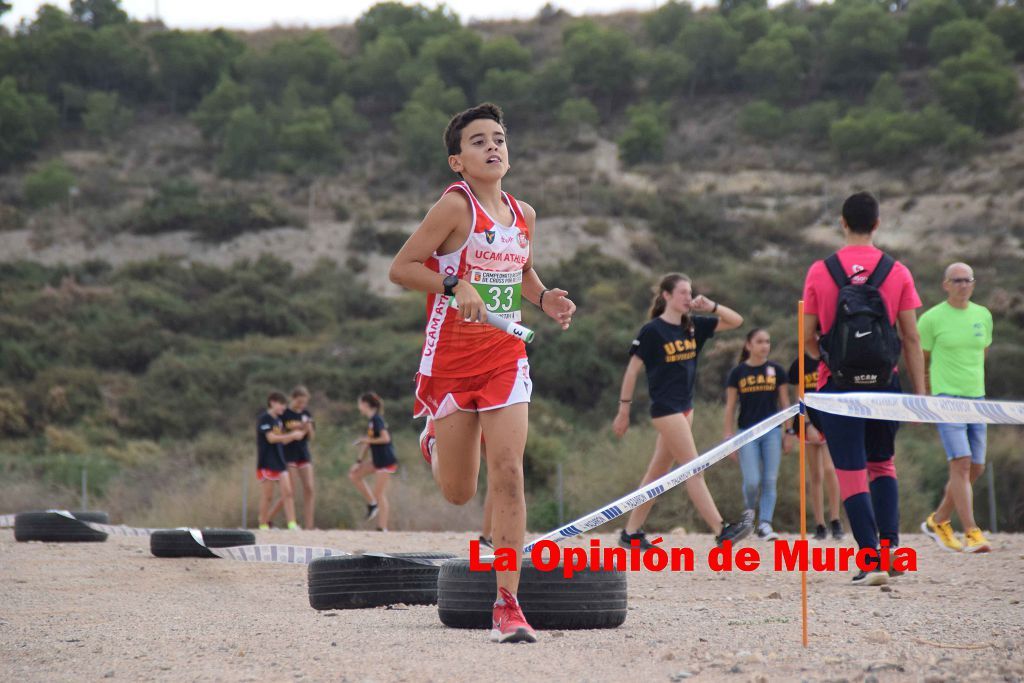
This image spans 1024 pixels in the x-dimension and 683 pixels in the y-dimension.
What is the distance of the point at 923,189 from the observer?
181 ft

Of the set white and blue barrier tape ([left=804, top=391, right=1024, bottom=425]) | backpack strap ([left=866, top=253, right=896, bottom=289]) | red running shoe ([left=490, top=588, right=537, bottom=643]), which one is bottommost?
red running shoe ([left=490, top=588, right=537, bottom=643])

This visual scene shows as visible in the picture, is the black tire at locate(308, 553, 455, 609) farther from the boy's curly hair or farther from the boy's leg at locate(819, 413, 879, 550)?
the boy's curly hair

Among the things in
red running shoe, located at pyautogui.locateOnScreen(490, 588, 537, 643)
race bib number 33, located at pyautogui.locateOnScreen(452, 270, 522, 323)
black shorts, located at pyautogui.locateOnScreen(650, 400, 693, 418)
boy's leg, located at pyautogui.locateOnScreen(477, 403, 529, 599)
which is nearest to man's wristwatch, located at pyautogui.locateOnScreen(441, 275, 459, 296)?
race bib number 33, located at pyautogui.locateOnScreen(452, 270, 522, 323)

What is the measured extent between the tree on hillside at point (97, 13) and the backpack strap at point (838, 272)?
81280 mm

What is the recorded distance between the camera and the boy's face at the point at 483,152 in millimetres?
5684

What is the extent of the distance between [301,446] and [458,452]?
1165 centimetres

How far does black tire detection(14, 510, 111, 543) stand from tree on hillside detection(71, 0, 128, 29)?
74.6 meters

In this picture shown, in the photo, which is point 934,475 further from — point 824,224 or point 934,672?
point 824,224

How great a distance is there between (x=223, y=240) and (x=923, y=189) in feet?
97.3

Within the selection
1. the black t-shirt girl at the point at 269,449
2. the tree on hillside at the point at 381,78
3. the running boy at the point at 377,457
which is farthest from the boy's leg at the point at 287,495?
the tree on hillside at the point at 381,78

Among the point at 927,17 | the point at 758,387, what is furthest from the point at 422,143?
the point at 758,387

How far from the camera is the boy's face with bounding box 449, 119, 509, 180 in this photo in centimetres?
568

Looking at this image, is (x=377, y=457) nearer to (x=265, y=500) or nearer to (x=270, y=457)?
(x=270, y=457)

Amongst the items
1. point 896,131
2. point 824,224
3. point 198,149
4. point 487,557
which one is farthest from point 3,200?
point 487,557
